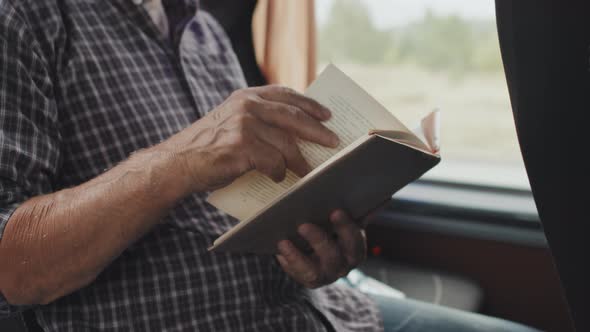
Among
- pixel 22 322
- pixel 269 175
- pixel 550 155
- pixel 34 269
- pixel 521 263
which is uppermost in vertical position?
pixel 550 155

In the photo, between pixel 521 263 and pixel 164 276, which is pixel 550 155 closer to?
pixel 164 276

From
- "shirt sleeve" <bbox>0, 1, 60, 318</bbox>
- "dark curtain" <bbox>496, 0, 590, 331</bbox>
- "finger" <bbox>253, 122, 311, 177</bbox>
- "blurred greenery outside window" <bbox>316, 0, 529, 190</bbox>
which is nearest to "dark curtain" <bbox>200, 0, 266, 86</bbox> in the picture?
"blurred greenery outside window" <bbox>316, 0, 529, 190</bbox>

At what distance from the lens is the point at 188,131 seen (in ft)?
2.46

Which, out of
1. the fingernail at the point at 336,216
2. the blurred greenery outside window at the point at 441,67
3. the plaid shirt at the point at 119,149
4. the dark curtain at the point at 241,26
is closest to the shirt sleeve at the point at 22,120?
the plaid shirt at the point at 119,149

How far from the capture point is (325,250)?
0.90m

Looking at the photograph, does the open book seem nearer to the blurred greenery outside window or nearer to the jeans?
the jeans

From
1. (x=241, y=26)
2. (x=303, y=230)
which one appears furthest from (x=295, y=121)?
(x=241, y=26)

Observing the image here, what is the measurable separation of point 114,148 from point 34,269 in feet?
0.77

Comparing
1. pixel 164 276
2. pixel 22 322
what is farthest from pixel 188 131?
pixel 22 322

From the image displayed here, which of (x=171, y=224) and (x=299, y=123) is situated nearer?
(x=299, y=123)

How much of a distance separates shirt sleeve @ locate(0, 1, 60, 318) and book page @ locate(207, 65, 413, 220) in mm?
248

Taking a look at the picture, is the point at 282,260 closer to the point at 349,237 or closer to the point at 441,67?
the point at 349,237

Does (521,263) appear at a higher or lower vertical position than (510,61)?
lower

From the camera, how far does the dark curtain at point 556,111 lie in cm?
46
